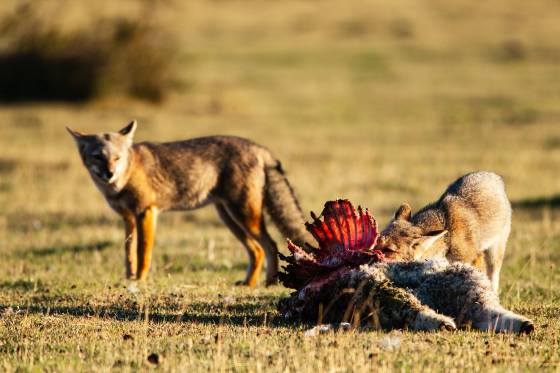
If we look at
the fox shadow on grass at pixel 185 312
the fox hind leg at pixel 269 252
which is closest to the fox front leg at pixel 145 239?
the fox hind leg at pixel 269 252

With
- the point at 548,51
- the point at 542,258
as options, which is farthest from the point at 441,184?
the point at 548,51

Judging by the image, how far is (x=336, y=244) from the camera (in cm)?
746

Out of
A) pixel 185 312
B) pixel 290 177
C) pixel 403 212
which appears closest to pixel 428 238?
pixel 403 212

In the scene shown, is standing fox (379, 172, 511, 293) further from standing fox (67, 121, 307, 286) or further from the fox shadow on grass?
standing fox (67, 121, 307, 286)

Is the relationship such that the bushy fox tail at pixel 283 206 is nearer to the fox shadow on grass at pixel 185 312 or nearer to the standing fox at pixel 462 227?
the standing fox at pixel 462 227

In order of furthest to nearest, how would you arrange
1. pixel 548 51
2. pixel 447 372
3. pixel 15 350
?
pixel 548 51, pixel 15 350, pixel 447 372

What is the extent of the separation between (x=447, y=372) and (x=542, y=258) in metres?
6.23

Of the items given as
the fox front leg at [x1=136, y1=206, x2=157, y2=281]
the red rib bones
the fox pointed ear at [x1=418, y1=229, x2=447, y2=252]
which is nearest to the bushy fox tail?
the fox front leg at [x1=136, y1=206, x2=157, y2=281]

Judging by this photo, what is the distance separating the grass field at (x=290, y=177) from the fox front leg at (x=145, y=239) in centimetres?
25

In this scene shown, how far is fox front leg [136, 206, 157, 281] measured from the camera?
33.8 feet

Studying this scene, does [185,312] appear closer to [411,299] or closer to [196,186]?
[411,299]

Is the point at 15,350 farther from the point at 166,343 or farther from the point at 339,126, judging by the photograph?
the point at 339,126

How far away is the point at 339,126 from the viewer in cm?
2752

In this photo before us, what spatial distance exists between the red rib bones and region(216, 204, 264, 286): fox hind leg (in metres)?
2.84
